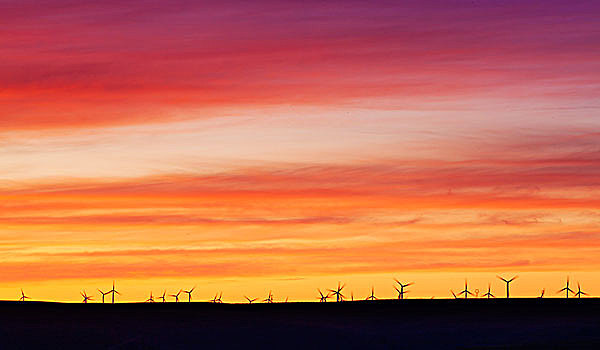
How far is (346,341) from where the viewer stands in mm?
194250

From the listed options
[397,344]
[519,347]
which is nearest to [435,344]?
[397,344]

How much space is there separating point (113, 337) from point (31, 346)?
65.2 ft

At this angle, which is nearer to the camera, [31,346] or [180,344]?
[31,346]

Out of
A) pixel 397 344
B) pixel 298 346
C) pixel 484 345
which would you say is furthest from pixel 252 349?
pixel 484 345

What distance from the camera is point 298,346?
188m

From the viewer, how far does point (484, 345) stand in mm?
191750

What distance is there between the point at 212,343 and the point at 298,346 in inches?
620

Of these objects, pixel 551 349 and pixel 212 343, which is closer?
pixel 551 349

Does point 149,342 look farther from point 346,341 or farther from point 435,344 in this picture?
point 435,344

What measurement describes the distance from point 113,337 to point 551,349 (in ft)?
238

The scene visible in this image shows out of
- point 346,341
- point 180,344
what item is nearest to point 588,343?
point 346,341

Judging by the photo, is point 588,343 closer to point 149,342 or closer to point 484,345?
point 484,345

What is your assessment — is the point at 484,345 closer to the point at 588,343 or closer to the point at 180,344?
the point at 588,343

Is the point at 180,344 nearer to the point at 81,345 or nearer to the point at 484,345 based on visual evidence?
the point at 81,345
